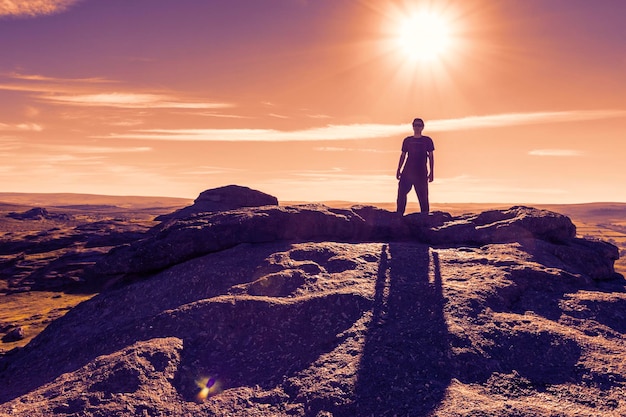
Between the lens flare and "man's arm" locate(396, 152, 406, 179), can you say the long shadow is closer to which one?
the lens flare

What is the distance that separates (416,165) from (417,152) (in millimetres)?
563

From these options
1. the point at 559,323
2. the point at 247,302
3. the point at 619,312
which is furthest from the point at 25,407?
the point at 619,312

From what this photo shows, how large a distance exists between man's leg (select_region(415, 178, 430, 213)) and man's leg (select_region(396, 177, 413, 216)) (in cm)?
38

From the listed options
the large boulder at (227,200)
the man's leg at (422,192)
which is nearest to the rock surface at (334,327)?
the man's leg at (422,192)

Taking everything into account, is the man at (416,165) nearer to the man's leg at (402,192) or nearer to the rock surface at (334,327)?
the man's leg at (402,192)

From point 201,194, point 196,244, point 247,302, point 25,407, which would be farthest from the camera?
point 201,194

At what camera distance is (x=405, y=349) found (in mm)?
11031

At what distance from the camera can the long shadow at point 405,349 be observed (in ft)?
31.7

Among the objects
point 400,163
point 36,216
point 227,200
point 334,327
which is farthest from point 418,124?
point 36,216

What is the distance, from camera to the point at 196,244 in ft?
56.1

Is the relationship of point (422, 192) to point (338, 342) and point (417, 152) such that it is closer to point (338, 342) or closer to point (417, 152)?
point (417, 152)

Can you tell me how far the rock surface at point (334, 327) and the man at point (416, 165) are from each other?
2.66 meters

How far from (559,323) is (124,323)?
40.1 feet

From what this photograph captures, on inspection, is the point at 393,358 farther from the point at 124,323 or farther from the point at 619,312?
the point at 124,323
